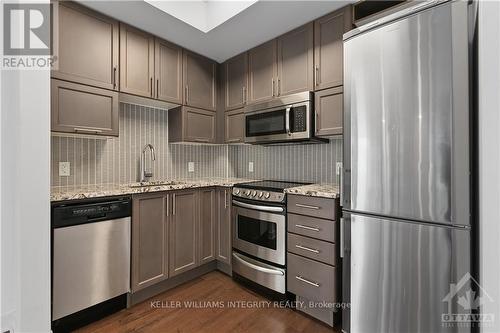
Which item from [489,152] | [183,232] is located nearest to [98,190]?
[183,232]

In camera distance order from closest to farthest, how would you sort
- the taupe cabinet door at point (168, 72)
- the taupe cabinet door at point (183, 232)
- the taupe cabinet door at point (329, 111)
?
1. the taupe cabinet door at point (329, 111)
2. the taupe cabinet door at point (183, 232)
3. the taupe cabinet door at point (168, 72)

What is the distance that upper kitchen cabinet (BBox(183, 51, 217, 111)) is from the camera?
8.80ft

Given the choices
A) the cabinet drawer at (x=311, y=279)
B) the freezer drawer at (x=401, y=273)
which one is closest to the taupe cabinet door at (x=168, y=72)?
the cabinet drawer at (x=311, y=279)

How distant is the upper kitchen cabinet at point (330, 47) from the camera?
1989 mm

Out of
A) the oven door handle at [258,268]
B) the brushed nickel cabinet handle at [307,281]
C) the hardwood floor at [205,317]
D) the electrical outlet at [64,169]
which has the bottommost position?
the hardwood floor at [205,317]

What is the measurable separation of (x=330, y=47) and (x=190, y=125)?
5.35 feet

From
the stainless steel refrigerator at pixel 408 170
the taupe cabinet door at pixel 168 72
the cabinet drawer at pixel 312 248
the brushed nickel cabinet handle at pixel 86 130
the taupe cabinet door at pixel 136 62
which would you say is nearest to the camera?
the stainless steel refrigerator at pixel 408 170

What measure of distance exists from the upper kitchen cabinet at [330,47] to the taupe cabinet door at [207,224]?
1551mm

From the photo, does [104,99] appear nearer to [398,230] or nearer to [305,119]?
[305,119]

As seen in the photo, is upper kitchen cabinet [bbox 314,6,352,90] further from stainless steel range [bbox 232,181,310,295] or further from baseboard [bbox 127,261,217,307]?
baseboard [bbox 127,261,217,307]

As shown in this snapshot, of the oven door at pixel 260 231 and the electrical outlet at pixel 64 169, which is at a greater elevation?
the electrical outlet at pixel 64 169

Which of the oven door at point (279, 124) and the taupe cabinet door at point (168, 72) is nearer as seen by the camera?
the oven door at point (279, 124)

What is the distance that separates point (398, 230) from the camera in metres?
1.35

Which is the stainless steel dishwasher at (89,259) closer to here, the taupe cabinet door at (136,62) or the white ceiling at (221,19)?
the taupe cabinet door at (136,62)
